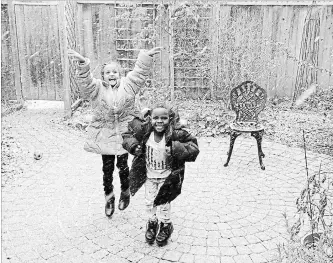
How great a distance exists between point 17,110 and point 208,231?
6234 mm

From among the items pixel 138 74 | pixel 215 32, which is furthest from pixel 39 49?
pixel 138 74

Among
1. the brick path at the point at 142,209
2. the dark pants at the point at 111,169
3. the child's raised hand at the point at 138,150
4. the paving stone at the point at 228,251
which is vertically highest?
the child's raised hand at the point at 138,150

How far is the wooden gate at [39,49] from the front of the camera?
9.18 metres

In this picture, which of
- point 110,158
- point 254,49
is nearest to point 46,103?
point 254,49

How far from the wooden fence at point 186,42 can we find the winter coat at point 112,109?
4.53 metres

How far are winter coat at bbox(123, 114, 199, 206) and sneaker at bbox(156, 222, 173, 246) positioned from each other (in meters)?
0.34

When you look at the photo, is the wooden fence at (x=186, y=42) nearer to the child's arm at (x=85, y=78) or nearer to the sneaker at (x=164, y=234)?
the child's arm at (x=85, y=78)

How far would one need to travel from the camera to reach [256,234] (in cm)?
440

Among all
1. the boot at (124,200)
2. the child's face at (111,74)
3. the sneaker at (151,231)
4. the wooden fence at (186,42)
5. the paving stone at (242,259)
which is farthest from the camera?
the wooden fence at (186,42)

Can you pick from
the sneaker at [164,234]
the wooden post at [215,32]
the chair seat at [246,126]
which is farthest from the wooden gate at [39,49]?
the sneaker at [164,234]

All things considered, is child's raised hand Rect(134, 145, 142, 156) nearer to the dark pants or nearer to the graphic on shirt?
the graphic on shirt

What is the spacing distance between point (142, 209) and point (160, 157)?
1.19 meters

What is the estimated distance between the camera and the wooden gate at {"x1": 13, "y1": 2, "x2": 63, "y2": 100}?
30.1 feet

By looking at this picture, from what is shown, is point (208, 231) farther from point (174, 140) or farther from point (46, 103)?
point (46, 103)
